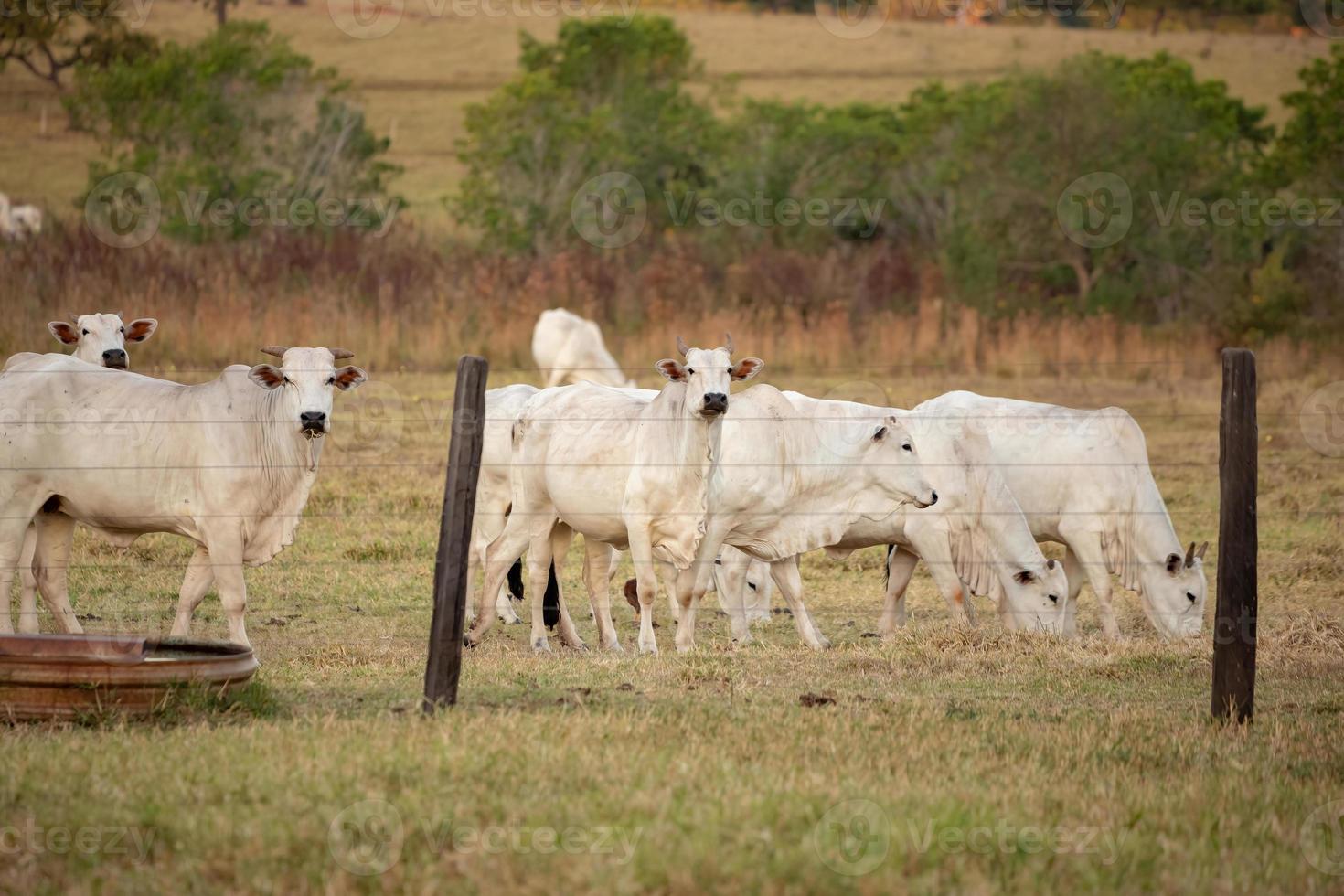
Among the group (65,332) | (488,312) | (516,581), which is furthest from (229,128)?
(516,581)

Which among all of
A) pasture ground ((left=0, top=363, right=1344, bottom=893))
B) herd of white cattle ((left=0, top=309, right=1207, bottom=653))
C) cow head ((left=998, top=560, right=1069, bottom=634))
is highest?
herd of white cattle ((left=0, top=309, right=1207, bottom=653))

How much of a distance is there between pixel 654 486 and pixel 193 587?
2.69 m

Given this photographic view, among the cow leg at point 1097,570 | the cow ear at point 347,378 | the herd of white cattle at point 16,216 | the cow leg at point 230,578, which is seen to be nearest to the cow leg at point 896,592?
the cow leg at point 1097,570

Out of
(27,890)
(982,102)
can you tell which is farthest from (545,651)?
(982,102)

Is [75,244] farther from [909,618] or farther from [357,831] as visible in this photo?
[357,831]

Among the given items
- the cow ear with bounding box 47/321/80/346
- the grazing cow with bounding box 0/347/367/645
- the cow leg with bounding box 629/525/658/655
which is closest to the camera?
the grazing cow with bounding box 0/347/367/645

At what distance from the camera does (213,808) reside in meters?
5.78

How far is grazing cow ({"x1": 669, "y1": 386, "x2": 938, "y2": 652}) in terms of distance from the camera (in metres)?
10.6

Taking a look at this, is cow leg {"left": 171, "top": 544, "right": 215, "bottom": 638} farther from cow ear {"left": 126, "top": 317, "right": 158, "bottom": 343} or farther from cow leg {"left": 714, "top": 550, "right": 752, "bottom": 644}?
cow leg {"left": 714, "top": 550, "right": 752, "bottom": 644}

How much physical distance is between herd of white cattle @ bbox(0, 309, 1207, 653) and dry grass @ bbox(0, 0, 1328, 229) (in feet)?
95.3

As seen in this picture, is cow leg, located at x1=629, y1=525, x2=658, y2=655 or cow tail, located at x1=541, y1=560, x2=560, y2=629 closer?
cow leg, located at x1=629, y1=525, x2=658, y2=655

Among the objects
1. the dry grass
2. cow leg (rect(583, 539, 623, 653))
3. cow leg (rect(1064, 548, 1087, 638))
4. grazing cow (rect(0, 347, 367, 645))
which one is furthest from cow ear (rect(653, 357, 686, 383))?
the dry grass

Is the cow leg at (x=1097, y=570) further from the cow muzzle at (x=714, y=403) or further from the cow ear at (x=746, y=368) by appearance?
the cow muzzle at (x=714, y=403)

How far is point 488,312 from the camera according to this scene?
79.8 feet
